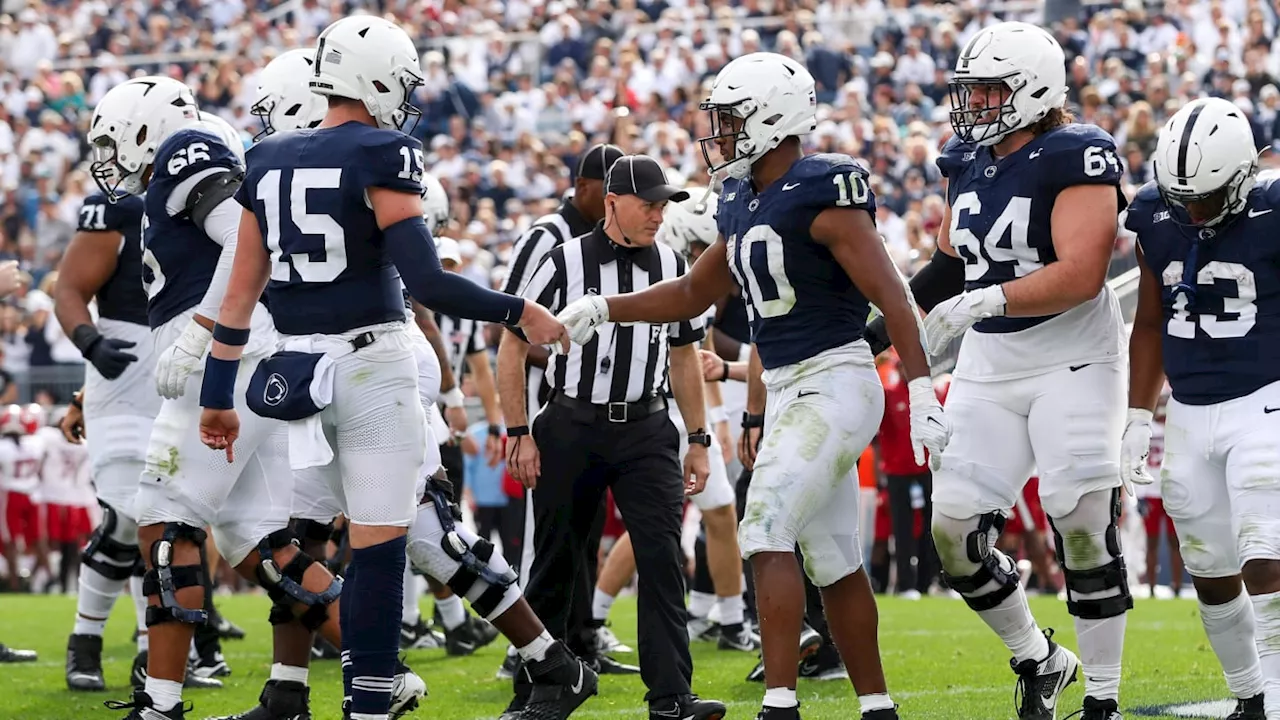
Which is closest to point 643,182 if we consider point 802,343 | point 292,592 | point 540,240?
point 540,240

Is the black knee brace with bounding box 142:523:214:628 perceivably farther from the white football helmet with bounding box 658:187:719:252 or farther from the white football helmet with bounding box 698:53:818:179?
the white football helmet with bounding box 658:187:719:252

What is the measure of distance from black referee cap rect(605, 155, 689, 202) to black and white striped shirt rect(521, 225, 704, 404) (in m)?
0.27

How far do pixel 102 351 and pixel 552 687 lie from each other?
7.32ft

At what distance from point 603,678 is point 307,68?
2.75 m

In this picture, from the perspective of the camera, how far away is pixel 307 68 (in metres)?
6.04

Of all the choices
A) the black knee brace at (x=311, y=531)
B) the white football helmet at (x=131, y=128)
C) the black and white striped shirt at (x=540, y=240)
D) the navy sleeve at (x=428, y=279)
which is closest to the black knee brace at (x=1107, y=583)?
the navy sleeve at (x=428, y=279)

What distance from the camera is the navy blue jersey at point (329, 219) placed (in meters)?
4.50

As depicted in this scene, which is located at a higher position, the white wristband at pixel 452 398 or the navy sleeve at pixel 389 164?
the navy sleeve at pixel 389 164

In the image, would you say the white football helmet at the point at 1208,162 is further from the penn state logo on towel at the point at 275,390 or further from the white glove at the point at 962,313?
the penn state logo on towel at the point at 275,390

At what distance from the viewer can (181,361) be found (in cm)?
505

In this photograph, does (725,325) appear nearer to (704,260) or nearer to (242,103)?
(704,260)

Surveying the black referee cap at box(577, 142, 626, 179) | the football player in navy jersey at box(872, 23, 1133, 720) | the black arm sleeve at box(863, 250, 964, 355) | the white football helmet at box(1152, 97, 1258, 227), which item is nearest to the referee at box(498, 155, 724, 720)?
the black referee cap at box(577, 142, 626, 179)

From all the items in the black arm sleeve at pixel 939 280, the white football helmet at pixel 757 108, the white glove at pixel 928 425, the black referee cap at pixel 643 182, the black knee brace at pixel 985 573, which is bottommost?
the black knee brace at pixel 985 573

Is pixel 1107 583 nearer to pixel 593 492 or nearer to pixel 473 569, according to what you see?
pixel 593 492
